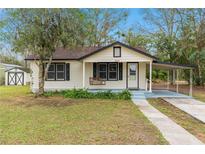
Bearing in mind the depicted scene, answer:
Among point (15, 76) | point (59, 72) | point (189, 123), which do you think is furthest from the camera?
point (15, 76)

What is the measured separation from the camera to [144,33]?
32.1 m

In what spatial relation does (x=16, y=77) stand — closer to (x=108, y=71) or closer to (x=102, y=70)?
(x=102, y=70)

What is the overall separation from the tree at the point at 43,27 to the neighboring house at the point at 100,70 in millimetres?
2840

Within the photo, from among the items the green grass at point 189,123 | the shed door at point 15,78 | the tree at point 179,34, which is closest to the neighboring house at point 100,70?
the green grass at point 189,123

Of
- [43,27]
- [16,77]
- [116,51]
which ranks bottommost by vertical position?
[16,77]

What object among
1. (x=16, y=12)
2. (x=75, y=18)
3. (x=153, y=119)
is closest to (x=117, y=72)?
(x=75, y=18)

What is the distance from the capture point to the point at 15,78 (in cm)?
3259

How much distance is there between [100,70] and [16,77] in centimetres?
1705

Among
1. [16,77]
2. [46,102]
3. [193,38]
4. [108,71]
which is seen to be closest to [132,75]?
[108,71]

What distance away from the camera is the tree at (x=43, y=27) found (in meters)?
14.3

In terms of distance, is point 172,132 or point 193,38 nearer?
point 172,132

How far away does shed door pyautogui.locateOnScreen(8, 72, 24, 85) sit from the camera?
32.4 meters

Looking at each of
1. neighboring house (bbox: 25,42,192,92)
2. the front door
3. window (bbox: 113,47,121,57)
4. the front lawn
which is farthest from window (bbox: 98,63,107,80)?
the front lawn
